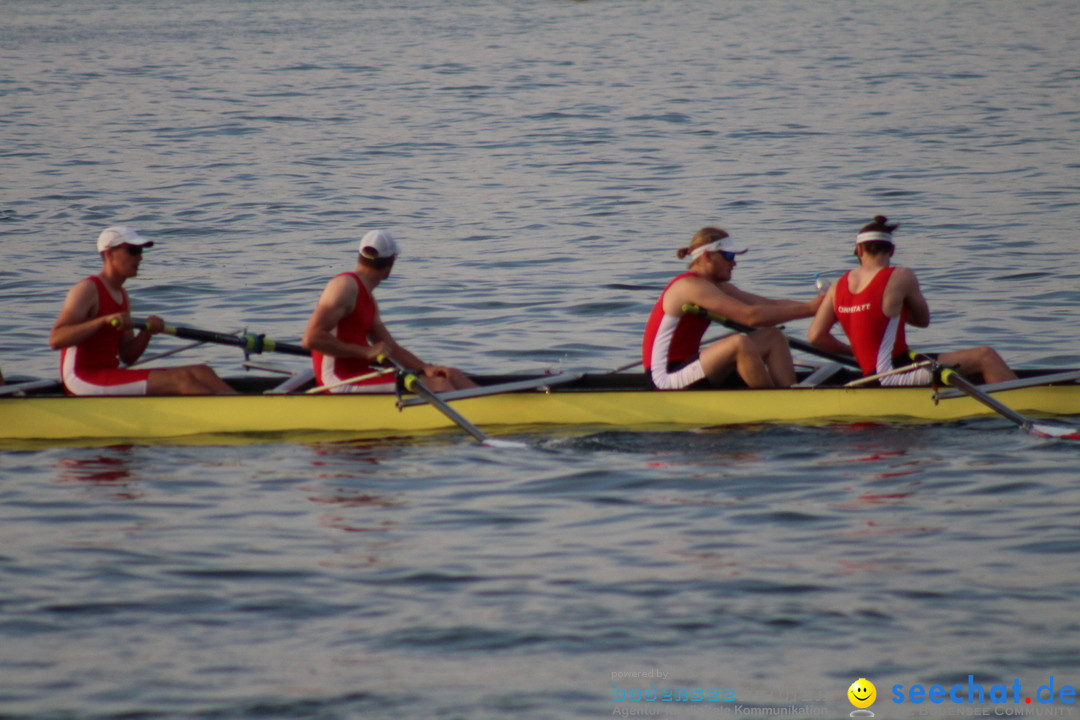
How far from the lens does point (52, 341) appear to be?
9.55 meters

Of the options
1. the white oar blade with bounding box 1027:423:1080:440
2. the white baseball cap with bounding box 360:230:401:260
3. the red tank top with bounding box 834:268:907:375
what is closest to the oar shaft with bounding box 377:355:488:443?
the white baseball cap with bounding box 360:230:401:260

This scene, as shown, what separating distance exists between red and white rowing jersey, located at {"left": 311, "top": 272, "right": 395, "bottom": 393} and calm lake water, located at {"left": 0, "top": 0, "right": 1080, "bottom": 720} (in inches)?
16.7

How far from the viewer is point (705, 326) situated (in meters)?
10.2

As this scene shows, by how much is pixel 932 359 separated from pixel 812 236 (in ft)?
32.1

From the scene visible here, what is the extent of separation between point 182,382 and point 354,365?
48.1 inches

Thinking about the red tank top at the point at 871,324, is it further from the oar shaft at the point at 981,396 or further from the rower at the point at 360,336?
the rower at the point at 360,336

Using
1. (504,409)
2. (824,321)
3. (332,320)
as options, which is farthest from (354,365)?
(824,321)

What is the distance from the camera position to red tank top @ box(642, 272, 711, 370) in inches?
397

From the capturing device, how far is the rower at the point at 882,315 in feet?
32.2

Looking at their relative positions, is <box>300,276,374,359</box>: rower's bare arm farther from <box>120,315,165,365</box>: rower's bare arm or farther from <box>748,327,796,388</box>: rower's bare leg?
<box>748,327,796,388</box>: rower's bare leg

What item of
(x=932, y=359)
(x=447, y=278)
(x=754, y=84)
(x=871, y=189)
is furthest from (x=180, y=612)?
(x=754, y=84)

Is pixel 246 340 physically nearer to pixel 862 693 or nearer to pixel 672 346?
pixel 672 346

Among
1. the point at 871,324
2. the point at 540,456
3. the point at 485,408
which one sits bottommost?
the point at 540,456

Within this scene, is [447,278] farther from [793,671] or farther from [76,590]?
[793,671]
